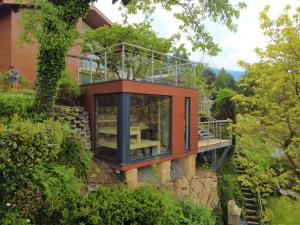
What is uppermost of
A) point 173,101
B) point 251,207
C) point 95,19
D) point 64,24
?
point 95,19

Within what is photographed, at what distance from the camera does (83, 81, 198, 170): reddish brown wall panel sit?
6.93 metres

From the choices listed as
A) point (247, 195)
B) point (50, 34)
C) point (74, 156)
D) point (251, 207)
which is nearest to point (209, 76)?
point (247, 195)

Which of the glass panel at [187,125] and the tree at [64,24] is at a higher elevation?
the tree at [64,24]

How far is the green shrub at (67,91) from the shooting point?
7668mm

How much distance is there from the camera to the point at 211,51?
24.0ft

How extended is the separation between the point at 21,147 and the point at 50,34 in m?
2.52

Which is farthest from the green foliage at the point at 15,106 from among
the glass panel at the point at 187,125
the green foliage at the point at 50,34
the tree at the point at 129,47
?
the glass panel at the point at 187,125

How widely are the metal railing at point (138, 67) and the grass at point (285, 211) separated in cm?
556

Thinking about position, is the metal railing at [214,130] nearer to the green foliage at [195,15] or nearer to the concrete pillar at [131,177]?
the green foliage at [195,15]

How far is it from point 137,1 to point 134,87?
2.61m

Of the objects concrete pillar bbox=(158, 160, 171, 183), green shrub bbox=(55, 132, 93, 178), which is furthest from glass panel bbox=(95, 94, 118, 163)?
concrete pillar bbox=(158, 160, 171, 183)

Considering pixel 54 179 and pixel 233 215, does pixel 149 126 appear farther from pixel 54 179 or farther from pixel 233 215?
pixel 233 215

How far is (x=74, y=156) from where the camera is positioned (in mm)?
6137

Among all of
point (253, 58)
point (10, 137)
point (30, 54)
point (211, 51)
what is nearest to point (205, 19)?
point (211, 51)
